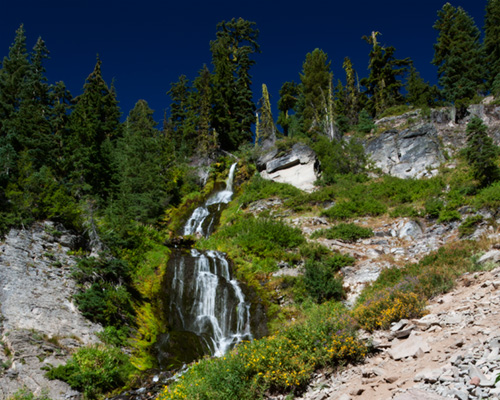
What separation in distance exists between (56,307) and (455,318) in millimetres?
12037

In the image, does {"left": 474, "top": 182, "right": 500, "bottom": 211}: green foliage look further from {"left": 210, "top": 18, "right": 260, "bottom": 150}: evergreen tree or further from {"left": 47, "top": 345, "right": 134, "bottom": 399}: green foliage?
{"left": 210, "top": 18, "right": 260, "bottom": 150}: evergreen tree

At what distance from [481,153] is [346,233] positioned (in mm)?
9045

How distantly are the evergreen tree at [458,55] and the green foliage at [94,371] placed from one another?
111ft

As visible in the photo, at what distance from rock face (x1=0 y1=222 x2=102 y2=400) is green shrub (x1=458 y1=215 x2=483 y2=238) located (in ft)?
55.7

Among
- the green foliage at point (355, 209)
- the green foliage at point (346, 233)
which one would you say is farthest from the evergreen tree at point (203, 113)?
the green foliage at point (346, 233)

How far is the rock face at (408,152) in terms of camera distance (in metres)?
27.4

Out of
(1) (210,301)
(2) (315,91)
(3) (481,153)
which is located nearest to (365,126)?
(2) (315,91)

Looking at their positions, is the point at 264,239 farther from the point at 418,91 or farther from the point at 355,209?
the point at 418,91

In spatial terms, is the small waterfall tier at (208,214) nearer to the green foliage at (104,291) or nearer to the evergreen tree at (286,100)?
the green foliage at (104,291)

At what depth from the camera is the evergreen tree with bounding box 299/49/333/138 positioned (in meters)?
38.7

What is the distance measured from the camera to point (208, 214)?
29531 mm

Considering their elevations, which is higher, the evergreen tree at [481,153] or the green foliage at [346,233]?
the evergreen tree at [481,153]

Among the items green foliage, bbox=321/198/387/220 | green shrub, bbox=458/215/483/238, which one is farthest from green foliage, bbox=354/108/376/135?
green shrub, bbox=458/215/483/238

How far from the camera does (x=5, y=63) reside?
3061 cm
